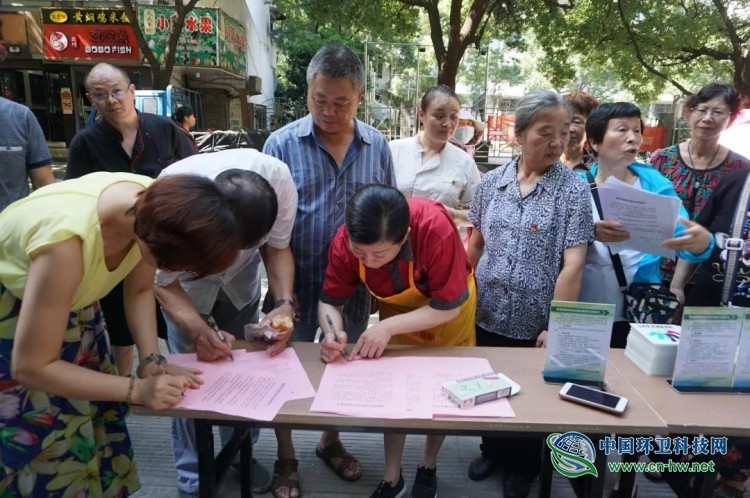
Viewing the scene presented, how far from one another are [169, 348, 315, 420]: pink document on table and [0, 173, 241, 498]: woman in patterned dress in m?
0.06

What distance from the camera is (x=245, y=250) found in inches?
64.4

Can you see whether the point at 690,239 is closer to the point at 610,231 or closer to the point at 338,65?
the point at 610,231

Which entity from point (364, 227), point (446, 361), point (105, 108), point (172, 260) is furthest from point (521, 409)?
point (105, 108)

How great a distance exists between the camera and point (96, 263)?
3.95ft

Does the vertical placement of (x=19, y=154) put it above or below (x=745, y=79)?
below

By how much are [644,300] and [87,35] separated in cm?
1175

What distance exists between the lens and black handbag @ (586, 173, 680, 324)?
1.84 meters

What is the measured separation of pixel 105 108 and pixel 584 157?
8.29ft

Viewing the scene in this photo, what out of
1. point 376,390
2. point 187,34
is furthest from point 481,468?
point 187,34

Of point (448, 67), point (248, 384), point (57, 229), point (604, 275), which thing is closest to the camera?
point (57, 229)

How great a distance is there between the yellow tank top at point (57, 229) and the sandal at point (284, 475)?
46.2 inches

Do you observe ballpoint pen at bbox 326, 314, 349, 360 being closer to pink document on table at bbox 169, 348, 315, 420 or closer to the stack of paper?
pink document on table at bbox 169, 348, 315, 420

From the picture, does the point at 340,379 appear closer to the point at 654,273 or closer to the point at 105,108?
the point at 654,273

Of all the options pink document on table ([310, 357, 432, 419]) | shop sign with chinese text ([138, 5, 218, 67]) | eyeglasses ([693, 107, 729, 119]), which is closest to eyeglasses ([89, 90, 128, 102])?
pink document on table ([310, 357, 432, 419])
